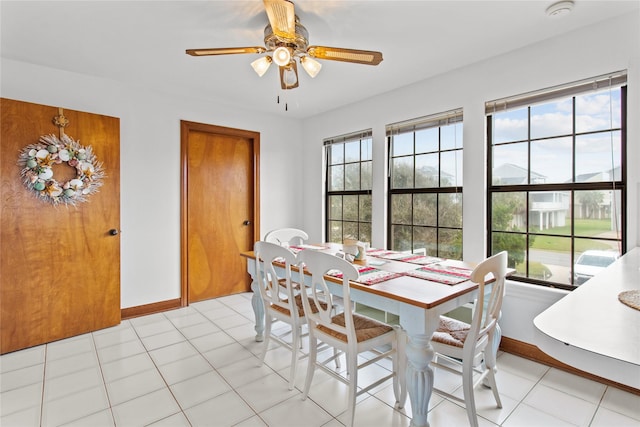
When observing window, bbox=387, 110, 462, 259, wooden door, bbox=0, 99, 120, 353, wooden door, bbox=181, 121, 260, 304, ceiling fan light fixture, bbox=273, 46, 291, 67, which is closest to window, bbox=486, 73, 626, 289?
window, bbox=387, 110, 462, 259

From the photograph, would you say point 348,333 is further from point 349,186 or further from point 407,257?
point 349,186

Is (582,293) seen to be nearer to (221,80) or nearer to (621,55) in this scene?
(621,55)

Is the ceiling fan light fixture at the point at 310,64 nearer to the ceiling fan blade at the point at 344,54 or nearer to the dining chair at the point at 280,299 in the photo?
the ceiling fan blade at the point at 344,54

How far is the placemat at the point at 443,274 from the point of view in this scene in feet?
5.86

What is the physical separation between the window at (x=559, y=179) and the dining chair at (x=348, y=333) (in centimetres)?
143

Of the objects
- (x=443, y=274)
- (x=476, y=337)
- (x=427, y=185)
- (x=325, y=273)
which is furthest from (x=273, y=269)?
(x=427, y=185)

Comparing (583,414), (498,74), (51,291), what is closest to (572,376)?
(583,414)

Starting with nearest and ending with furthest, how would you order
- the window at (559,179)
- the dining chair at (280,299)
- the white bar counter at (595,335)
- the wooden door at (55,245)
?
the white bar counter at (595,335)
the dining chair at (280,299)
the window at (559,179)
the wooden door at (55,245)

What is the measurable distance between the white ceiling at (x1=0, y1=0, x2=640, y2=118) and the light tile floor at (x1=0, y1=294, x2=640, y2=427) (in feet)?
7.50

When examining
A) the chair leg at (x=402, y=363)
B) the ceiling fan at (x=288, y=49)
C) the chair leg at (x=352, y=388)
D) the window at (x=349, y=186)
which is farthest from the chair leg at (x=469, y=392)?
the window at (x=349, y=186)

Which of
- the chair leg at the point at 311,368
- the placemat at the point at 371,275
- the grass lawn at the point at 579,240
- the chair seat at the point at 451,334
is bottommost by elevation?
the chair leg at the point at 311,368

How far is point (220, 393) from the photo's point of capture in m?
1.99

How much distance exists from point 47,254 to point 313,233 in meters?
2.88

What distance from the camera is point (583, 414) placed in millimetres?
1761
